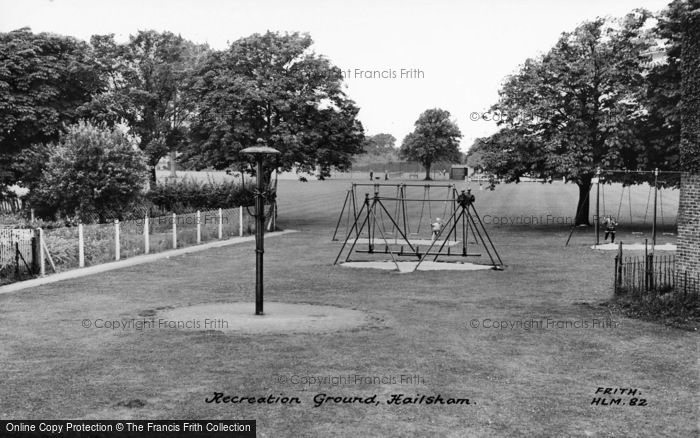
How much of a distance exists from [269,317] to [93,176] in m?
20.2

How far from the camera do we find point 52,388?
10.4m

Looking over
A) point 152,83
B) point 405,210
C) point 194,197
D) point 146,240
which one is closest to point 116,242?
point 146,240

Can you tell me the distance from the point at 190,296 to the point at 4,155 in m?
25.3

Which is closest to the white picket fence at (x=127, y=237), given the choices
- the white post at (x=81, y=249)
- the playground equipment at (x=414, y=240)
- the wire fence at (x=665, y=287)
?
the white post at (x=81, y=249)

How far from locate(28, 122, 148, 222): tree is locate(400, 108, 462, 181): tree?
343 feet

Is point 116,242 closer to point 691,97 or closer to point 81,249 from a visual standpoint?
point 81,249

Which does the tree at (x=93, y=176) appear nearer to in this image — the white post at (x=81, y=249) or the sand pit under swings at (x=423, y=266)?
the white post at (x=81, y=249)

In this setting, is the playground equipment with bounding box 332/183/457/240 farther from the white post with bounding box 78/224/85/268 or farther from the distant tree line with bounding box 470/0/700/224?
the white post with bounding box 78/224/85/268

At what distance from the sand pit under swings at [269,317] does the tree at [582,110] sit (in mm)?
24270

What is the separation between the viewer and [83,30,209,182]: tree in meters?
51.8

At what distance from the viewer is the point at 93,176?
3312 cm

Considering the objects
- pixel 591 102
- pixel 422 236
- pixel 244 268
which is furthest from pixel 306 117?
pixel 244 268

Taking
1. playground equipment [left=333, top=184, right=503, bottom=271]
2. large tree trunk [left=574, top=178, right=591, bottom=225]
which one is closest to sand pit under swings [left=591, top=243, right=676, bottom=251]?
playground equipment [left=333, top=184, right=503, bottom=271]

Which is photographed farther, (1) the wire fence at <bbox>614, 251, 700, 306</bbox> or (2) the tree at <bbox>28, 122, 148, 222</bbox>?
(2) the tree at <bbox>28, 122, 148, 222</bbox>
